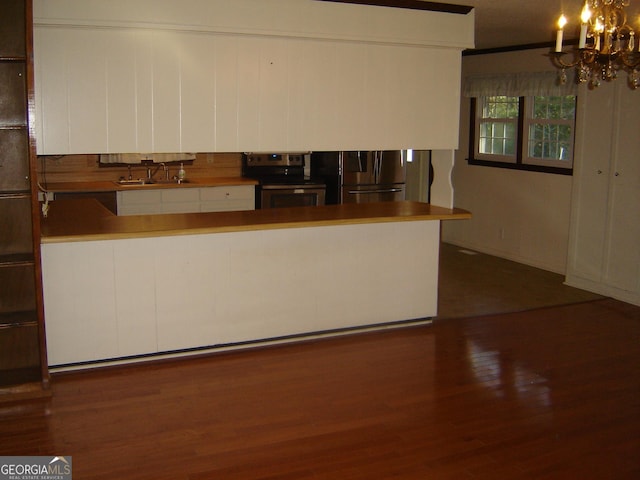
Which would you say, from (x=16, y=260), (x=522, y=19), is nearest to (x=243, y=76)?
(x=16, y=260)

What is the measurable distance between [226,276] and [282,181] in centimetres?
270

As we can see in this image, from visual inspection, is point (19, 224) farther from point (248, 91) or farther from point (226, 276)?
point (248, 91)

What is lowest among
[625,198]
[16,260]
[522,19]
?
[16,260]

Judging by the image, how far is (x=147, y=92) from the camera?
410 cm

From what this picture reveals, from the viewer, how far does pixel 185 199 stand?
21.6 ft

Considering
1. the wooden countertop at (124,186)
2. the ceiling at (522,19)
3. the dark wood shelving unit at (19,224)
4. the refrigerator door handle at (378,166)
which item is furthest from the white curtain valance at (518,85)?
the dark wood shelving unit at (19,224)

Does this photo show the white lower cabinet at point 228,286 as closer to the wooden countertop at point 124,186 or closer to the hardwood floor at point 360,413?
the hardwood floor at point 360,413

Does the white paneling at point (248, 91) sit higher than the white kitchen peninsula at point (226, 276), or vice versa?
the white paneling at point (248, 91)

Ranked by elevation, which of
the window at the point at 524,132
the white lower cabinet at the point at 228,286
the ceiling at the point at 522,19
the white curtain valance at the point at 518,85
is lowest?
the white lower cabinet at the point at 228,286

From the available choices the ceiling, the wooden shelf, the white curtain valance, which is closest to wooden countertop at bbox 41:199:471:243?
the wooden shelf

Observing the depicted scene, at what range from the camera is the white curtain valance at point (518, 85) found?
6566 millimetres

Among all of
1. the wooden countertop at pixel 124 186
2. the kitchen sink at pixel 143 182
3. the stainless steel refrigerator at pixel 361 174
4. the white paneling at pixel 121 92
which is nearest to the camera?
the white paneling at pixel 121 92

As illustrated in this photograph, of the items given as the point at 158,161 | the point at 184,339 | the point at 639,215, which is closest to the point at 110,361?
the point at 184,339

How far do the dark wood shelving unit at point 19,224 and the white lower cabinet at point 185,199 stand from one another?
242cm
